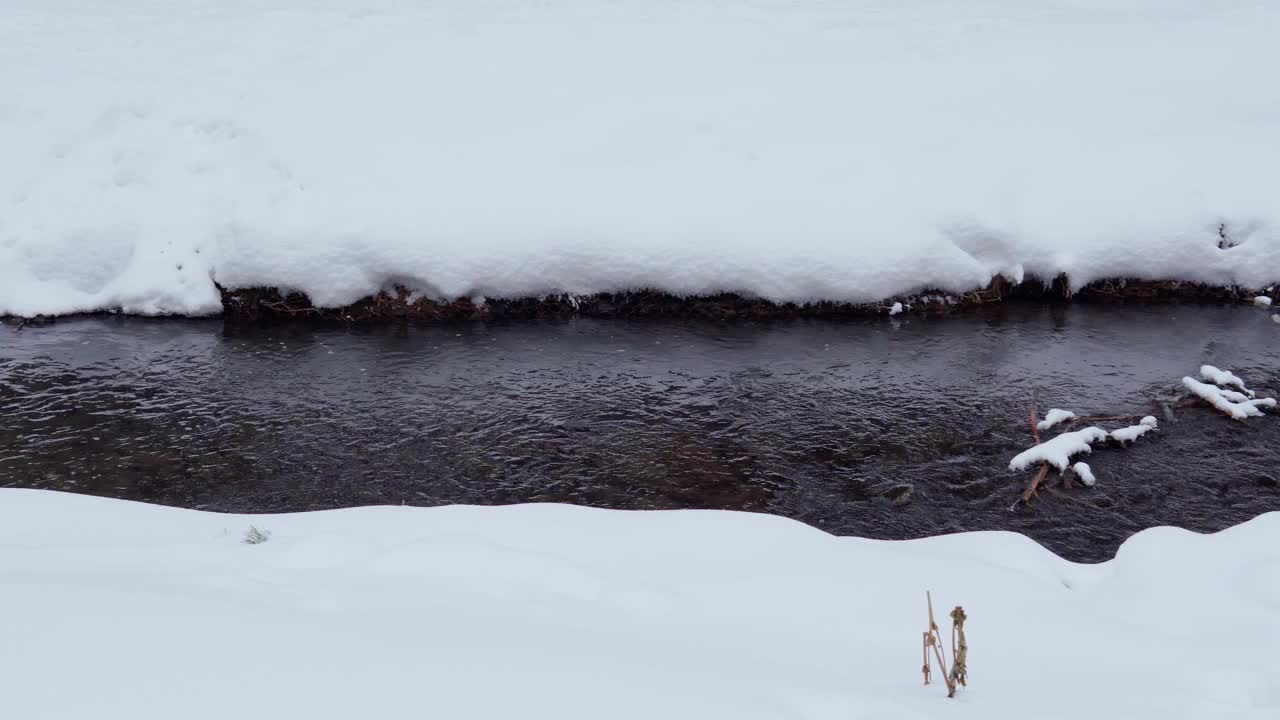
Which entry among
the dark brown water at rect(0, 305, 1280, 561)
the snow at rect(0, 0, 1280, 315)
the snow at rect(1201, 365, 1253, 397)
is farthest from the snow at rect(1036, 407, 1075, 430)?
the snow at rect(0, 0, 1280, 315)

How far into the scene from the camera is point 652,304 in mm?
11039

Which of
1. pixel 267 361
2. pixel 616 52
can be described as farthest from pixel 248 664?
pixel 616 52

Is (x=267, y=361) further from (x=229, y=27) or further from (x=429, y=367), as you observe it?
(x=229, y=27)

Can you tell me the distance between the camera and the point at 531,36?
17.7 m

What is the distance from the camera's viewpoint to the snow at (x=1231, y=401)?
309 inches

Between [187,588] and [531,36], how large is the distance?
16.3 meters

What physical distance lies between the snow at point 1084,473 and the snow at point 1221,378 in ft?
8.89

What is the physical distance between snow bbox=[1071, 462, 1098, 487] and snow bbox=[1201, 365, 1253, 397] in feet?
8.89

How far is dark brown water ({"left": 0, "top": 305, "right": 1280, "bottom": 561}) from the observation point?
22.1ft

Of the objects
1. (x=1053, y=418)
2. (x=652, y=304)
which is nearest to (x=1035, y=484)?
(x=1053, y=418)

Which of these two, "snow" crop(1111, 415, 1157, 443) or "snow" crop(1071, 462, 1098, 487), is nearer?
"snow" crop(1071, 462, 1098, 487)

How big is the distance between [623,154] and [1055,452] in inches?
325

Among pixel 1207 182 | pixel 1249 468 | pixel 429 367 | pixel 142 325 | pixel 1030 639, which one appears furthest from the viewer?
pixel 1207 182

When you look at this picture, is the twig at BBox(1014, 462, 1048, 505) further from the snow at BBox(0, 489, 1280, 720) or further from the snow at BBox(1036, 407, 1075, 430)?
the snow at BBox(0, 489, 1280, 720)
